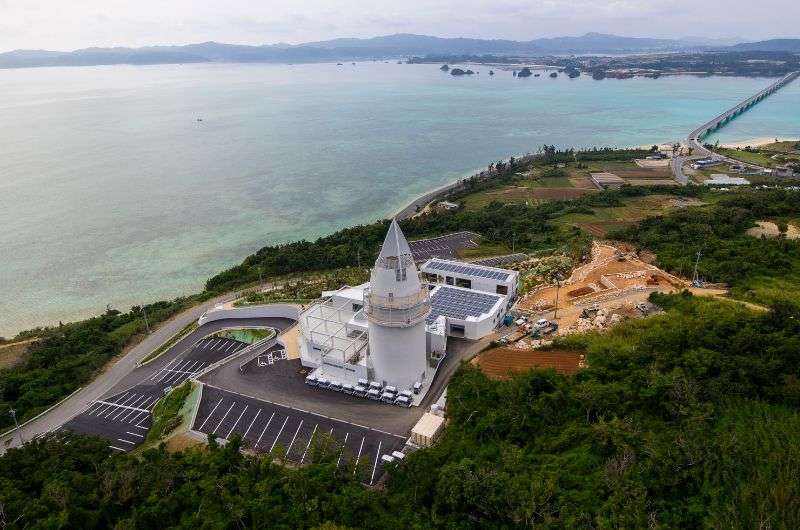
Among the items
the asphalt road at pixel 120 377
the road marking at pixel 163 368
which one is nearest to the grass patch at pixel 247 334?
the asphalt road at pixel 120 377

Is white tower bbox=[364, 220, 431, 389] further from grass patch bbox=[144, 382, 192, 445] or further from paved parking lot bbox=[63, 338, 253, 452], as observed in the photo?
paved parking lot bbox=[63, 338, 253, 452]

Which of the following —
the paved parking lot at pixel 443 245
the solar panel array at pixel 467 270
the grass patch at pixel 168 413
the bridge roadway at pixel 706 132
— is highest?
the bridge roadway at pixel 706 132

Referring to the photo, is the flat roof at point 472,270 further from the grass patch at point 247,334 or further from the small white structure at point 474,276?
the grass patch at point 247,334

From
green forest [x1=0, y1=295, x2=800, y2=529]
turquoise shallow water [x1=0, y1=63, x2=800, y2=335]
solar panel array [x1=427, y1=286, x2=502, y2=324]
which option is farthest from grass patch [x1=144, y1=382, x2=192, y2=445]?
turquoise shallow water [x1=0, y1=63, x2=800, y2=335]

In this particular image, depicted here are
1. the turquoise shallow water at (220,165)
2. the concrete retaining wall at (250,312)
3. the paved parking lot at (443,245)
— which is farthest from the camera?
the turquoise shallow water at (220,165)

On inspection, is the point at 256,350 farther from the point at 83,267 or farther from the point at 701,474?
the point at 83,267

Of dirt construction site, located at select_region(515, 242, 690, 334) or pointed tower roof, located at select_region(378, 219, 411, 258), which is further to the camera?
dirt construction site, located at select_region(515, 242, 690, 334)
